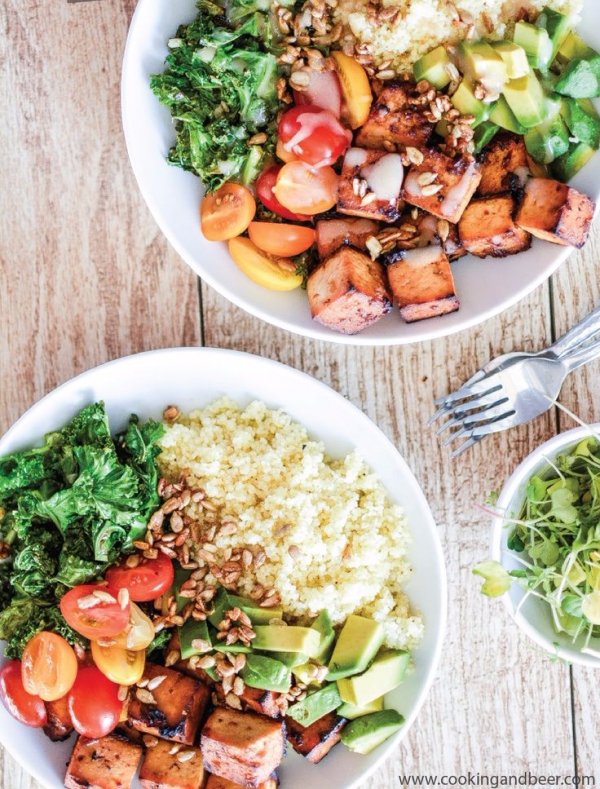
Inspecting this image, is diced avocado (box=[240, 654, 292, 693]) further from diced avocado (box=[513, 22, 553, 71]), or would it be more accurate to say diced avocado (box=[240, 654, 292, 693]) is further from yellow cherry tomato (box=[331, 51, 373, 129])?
diced avocado (box=[513, 22, 553, 71])

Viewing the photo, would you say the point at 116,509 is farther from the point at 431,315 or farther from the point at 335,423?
the point at 431,315

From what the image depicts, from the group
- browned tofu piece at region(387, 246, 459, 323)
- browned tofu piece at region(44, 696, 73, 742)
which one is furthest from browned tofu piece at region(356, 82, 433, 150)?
browned tofu piece at region(44, 696, 73, 742)

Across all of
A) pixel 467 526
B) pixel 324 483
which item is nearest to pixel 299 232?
pixel 324 483

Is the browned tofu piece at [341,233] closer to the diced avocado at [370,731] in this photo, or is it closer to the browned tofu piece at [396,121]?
the browned tofu piece at [396,121]

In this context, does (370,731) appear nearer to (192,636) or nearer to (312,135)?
(192,636)

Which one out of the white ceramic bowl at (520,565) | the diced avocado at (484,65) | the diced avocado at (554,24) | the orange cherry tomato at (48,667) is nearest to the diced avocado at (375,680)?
the white ceramic bowl at (520,565)

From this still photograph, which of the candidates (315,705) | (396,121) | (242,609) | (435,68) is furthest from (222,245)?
(315,705)
